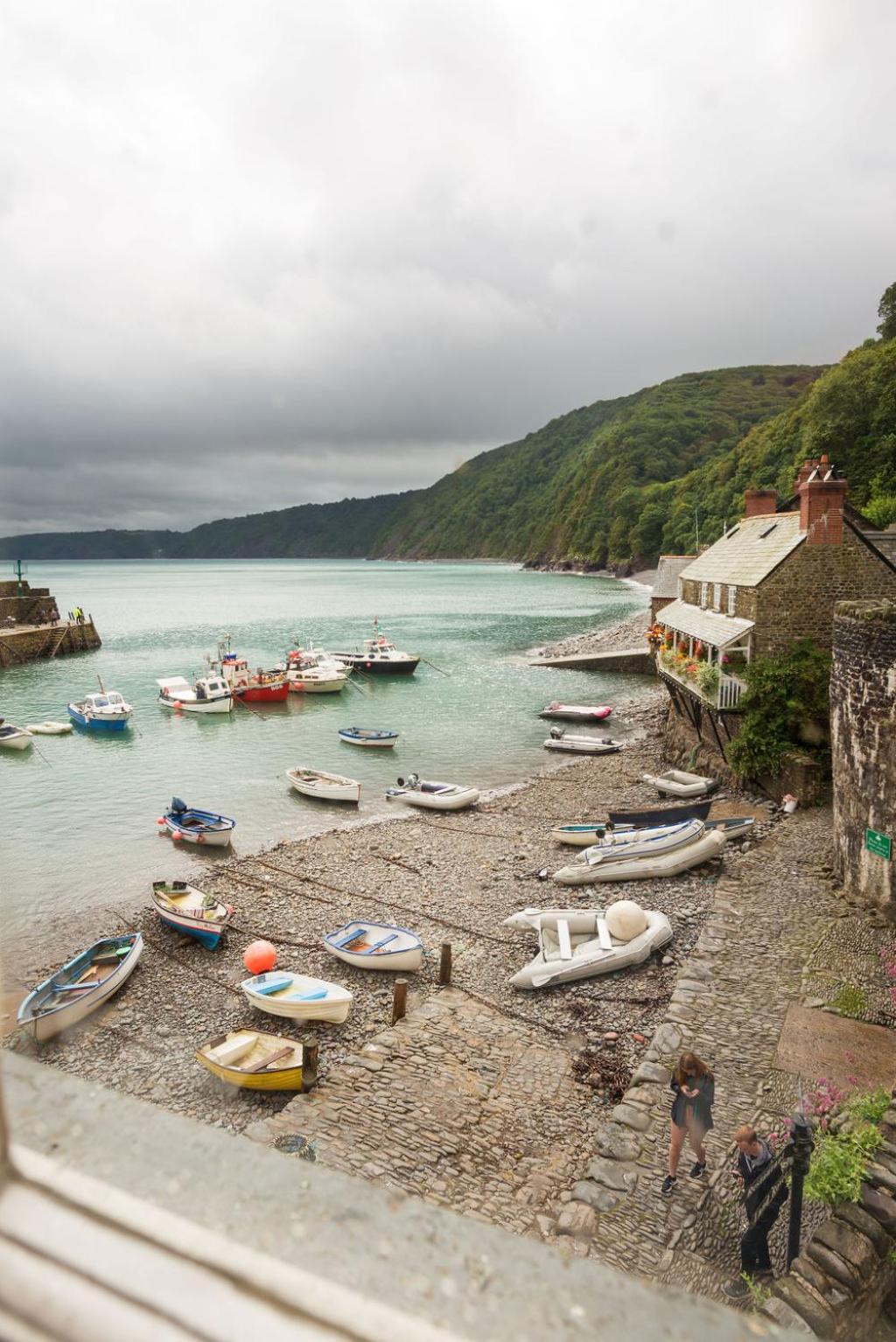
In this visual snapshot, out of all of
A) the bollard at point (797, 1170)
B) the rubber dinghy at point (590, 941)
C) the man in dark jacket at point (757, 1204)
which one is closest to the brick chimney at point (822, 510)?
the rubber dinghy at point (590, 941)

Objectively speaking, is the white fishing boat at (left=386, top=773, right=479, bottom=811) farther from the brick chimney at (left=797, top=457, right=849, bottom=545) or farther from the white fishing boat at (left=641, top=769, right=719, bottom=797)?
the brick chimney at (left=797, top=457, right=849, bottom=545)

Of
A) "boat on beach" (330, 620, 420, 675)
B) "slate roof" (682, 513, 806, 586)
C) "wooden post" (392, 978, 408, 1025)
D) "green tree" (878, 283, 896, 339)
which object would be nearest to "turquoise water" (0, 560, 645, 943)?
"boat on beach" (330, 620, 420, 675)

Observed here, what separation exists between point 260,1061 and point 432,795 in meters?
14.8

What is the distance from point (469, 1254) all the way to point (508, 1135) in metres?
9.01

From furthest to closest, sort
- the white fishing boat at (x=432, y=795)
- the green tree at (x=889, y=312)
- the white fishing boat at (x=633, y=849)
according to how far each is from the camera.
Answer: the green tree at (x=889, y=312) < the white fishing boat at (x=432, y=795) < the white fishing boat at (x=633, y=849)

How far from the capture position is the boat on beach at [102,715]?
3766 centimetres

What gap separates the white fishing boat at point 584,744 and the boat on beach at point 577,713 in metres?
4.13

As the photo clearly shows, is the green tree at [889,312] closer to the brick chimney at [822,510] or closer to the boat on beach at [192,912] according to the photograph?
the brick chimney at [822,510]

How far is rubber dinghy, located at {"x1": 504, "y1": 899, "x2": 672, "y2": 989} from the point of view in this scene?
1254 cm

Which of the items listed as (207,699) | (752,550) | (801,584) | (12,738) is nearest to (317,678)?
(207,699)

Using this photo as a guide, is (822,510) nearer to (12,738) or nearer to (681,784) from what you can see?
(681,784)

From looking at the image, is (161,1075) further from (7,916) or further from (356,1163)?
(7,916)

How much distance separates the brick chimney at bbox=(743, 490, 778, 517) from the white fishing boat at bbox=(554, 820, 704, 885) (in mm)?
14558

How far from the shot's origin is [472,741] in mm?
34969
